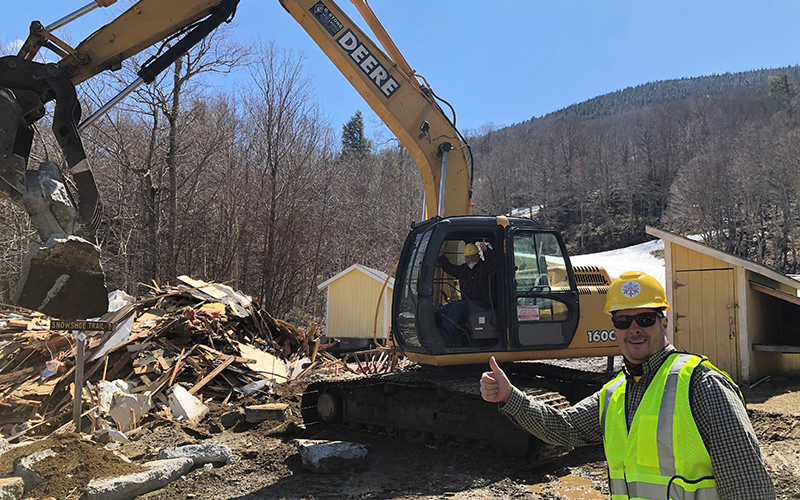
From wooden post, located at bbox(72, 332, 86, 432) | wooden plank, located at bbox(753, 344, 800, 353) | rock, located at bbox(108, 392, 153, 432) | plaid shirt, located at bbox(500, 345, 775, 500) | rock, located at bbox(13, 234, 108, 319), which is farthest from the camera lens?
wooden plank, located at bbox(753, 344, 800, 353)

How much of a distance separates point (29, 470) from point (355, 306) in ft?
50.0

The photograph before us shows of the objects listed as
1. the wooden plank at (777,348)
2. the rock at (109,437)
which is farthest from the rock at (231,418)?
the wooden plank at (777,348)

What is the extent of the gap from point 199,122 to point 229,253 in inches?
204

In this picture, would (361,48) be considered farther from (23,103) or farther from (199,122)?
(199,122)

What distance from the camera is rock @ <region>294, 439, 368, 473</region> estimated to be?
18.9 feet

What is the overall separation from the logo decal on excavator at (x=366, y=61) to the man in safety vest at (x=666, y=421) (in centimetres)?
589

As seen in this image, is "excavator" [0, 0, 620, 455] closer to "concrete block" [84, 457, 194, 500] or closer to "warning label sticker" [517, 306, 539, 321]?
"warning label sticker" [517, 306, 539, 321]

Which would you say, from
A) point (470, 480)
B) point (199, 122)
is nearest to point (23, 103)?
point (470, 480)

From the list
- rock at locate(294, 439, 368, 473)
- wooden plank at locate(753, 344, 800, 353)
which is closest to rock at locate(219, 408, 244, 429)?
rock at locate(294, 439, 368, 473)

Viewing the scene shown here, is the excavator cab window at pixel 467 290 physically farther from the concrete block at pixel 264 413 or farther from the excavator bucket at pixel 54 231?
the excavator bucket at pixel 54 231

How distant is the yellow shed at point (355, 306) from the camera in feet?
64.5

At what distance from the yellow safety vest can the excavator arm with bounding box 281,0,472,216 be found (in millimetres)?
5635

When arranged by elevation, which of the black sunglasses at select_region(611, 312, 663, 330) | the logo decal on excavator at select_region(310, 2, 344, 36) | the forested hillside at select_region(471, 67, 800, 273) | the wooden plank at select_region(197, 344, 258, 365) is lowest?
the wooden plank at select_region(197, 344, 258, 365)

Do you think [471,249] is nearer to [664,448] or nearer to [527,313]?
[527,313]
